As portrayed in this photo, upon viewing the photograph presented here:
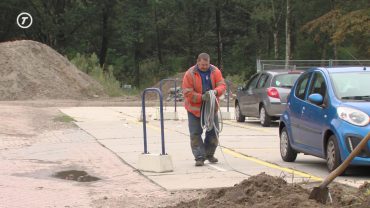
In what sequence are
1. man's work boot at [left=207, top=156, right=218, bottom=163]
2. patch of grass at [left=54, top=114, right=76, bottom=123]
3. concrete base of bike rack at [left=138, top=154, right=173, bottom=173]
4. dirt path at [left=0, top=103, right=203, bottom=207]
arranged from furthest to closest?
patch of grass at [left=54, top=114, right=76, bottom=123]
man's work boot at [left=207, top=156, right=218, bottom=163]
concrete base of bike rack at [left=138, top=154, right=173, bottom=173]
dirt path at [left=0, top=103, right=203, bottom=207]

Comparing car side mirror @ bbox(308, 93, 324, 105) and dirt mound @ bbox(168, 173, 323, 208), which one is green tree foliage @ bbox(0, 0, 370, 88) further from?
dirt mound @ bbox(168, 173, 323, 208)

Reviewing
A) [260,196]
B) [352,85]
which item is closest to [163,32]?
[352,85]

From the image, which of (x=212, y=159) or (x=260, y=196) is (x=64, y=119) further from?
(x=260, y=196)

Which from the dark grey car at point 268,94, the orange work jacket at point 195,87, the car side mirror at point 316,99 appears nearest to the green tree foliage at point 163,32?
the dark grey car at point 268,94

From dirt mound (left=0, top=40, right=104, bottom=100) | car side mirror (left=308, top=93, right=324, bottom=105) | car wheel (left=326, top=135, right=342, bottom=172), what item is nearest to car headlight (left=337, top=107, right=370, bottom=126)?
car wheel (left=326, top=135, right=342, bottom=172)

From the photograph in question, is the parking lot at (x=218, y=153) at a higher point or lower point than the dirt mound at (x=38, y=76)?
lower

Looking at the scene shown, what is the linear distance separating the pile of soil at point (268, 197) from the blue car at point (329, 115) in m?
2.02

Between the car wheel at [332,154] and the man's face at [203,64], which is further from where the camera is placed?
the man's face at [203,64]

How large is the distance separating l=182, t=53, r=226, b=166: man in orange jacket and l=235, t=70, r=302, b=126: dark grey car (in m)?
7.72

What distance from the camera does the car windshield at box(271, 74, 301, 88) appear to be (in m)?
18.6

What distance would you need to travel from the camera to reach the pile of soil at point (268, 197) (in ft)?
20.7

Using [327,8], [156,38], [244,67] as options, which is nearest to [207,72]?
[327,8]

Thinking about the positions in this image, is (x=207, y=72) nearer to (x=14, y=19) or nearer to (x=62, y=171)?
(x=62, y=171)

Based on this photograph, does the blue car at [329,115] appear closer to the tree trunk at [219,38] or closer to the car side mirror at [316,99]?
the car side mirror at [316,99]
